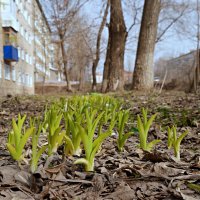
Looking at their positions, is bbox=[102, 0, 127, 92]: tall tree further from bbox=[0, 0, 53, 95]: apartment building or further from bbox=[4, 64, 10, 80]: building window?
bbox=[4, 64, 10, 80]: building window

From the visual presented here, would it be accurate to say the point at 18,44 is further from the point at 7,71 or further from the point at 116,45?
the point at 116,45

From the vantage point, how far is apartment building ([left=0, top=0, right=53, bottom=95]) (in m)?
18.5

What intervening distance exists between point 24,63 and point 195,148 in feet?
89.4

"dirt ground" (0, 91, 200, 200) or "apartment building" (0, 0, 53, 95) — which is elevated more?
"apartment building" (0, 0, 53, 95)

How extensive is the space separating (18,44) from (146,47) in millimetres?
17822

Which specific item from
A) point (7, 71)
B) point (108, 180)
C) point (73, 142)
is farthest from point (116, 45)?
point (7, 71)

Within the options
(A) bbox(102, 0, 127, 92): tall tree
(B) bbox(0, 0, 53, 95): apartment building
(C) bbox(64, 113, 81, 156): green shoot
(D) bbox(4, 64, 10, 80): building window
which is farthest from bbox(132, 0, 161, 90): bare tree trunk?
(D) bbox(4, 64, 10, 80): building window

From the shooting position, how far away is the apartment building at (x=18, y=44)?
1852 centimetres

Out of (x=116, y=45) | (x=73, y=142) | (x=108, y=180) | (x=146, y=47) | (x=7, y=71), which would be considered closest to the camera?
(x=108, y=180)

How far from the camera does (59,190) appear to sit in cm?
95

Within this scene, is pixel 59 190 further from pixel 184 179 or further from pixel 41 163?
pixel 184 179

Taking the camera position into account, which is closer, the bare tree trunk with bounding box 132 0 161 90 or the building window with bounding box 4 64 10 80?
the bare tree trunk with bounding box 132 0 161 90

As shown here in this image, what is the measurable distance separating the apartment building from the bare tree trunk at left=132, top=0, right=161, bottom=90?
6411 millimetres

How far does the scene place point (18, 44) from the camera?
23578mm
